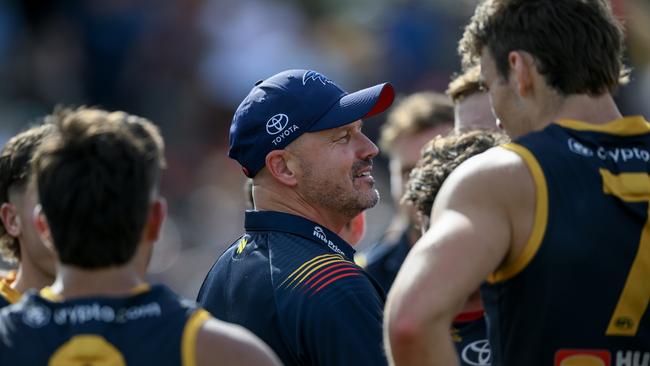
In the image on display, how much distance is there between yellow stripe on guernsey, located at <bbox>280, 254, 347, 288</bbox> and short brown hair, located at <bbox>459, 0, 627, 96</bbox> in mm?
936

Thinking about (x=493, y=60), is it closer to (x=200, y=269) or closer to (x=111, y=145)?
(x=111, y=145)

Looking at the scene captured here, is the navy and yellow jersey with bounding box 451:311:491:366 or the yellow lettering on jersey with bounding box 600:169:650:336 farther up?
the yellow lettering on jersey with bounding box 600:169:650:336

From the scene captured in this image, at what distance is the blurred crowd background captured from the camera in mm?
12547

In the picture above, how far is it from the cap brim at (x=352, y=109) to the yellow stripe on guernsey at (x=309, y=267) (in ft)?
2.14

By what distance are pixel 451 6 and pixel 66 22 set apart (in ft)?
15.3

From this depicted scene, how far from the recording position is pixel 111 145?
111 inches

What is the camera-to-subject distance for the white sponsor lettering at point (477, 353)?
4262 mm

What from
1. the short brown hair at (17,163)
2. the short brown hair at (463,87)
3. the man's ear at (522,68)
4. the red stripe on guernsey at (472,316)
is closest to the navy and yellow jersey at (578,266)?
the man's ear at (522,68)

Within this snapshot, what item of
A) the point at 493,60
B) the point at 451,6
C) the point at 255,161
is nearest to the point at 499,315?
the point at 493,60

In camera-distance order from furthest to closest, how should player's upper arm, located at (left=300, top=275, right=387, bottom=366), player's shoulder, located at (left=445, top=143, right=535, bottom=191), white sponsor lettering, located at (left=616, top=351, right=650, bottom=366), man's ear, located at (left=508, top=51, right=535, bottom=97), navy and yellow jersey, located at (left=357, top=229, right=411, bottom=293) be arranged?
navy and yellow jersey, located at (left=357, top=229, right=411, bottom=293) < player's upper arm, located at (left=300, top=275, right=387, bottom=366) < man's ear, located at (left=508, top=51, right=535, bottom=97) < white sponsor lettering, located at (left=616, top=351, right=650, bottom=366) < player's shoulder, located at (left=445, top=143, right=535, bottom=191)

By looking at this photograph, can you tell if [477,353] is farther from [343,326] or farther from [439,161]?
[343,326]

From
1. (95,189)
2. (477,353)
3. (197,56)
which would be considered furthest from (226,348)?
(197,56)

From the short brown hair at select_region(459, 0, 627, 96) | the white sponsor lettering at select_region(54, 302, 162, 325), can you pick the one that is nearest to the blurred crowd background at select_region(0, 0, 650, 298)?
the short brown hair at select_region(459, 0, 627, 96)

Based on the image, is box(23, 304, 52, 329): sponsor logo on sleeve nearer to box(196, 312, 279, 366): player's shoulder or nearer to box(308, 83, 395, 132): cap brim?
box(196, 312, 279, 366): player's shoulder
